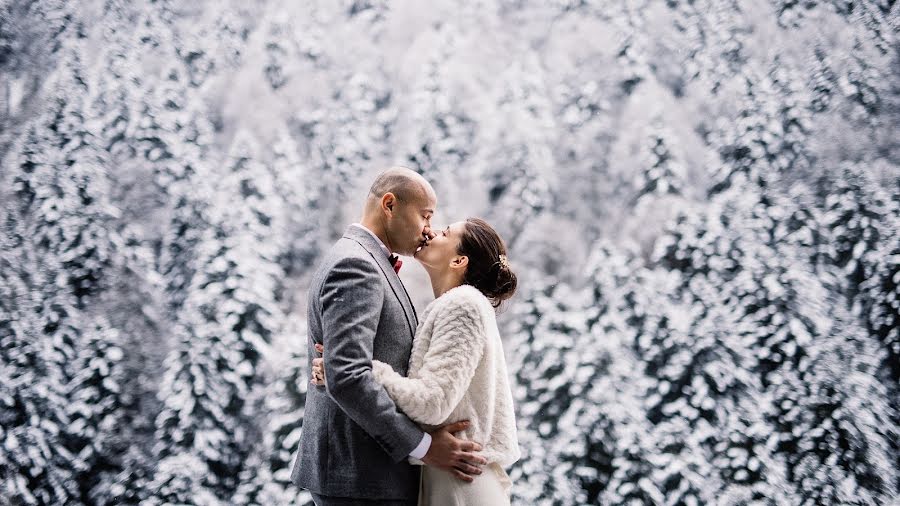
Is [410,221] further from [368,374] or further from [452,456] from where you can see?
[452,456]

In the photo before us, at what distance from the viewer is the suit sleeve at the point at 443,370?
4.92ft

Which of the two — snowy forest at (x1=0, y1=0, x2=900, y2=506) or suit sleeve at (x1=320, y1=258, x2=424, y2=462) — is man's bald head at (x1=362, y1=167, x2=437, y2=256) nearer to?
suit sleeve at (x1=320, y1=258, x2=424, y2=462)

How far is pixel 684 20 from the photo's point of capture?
3.51m

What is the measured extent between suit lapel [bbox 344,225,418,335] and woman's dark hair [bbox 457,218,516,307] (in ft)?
0.61

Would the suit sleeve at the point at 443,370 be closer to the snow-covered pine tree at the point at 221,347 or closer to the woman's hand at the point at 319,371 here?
the woman's hand at the point at 319,371

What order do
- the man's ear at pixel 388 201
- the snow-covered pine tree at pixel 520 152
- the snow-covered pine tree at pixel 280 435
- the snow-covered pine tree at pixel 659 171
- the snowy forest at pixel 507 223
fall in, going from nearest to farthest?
1. the man's ear at pixel 388 201
2. the snowy forest at pixel 507 223
3. the snow-covered pine tree at pixel 280 435
4. the snow-covered pine tree at pixel 659 171
5. the snow-covered pine tree at pixel 520 152

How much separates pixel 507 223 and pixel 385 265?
6.07 ft

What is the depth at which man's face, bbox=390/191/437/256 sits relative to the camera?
1723 mm

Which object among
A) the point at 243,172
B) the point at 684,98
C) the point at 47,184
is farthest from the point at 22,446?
the point at 684,98

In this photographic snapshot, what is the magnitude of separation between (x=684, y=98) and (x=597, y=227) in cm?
82

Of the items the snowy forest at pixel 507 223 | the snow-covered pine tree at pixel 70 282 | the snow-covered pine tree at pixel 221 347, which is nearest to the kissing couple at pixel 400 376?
the snowy forest at pixel 507 223

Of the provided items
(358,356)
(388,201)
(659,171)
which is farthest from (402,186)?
(659,171)

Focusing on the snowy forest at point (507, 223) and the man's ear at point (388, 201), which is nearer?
the man's ear at point (388, 201)

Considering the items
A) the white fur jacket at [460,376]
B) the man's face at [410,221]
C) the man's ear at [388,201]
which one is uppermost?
the man's ear at [388,201]
